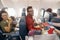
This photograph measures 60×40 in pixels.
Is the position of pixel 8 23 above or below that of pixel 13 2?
below

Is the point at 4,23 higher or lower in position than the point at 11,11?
lower

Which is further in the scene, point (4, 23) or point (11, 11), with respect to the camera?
point (11, 11)

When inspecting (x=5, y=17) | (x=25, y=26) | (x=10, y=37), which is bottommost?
(x=10, y=37)

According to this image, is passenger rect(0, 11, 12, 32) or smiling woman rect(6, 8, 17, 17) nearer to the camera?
passenger rect(0, 11, 12, 32)

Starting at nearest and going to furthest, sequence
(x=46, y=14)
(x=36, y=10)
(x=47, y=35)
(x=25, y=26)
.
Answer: (x=47, y=35) → (x=25, y=26) → (x=46, y=14) → (x=36, y=10)

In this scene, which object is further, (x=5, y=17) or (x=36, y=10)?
(x=36, y=10)

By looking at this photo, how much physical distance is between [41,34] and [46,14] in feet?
3.49

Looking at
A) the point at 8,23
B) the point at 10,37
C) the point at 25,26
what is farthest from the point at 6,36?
the point at 25,26

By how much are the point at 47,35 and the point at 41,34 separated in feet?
0.27

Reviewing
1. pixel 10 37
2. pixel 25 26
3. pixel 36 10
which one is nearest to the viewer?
pixel 25 26

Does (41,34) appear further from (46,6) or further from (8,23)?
(46,6)

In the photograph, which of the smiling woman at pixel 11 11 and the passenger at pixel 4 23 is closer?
the passenger at pixel 4 23

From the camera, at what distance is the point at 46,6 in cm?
352

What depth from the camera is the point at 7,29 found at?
74.3 inches
